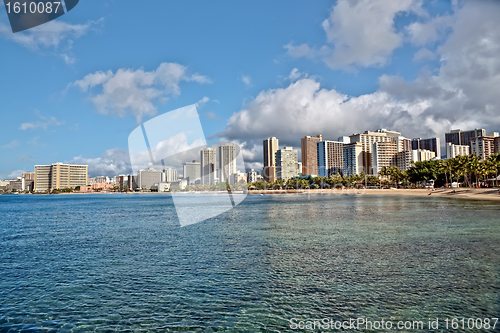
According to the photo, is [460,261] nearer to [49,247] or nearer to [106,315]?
[106,315]

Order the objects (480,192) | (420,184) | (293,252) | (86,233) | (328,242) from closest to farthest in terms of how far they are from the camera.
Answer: (293,252)
(328,242)
(86,233)
(480,192)
(420,184)

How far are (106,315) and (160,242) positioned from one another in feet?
55.0

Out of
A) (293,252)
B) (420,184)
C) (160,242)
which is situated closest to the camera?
(293,252)

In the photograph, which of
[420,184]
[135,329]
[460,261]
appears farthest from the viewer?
[420,184]

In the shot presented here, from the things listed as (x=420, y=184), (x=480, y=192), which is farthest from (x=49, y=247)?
(x=420, y=184)

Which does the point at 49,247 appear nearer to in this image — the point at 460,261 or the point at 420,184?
the point at 460,261

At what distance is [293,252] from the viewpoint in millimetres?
24062

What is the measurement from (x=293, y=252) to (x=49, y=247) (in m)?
21.0

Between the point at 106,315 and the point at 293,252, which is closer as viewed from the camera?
the point at 106,315

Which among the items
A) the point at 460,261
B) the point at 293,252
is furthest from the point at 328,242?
the point at 460,261

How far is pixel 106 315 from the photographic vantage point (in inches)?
514

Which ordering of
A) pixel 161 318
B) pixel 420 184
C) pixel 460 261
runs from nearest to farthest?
pixel 161 318 < pixel 460 261 < pixel 420 184

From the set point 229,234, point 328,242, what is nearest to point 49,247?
point 229,234

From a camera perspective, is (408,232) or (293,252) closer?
(293,252)
